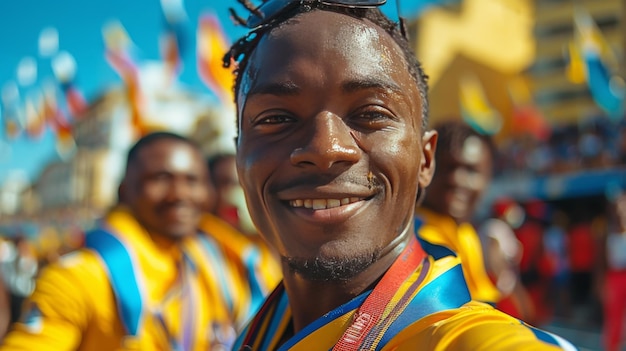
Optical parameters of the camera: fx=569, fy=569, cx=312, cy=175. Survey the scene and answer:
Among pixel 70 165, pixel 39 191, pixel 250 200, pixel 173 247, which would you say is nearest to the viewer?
pixel 250 200

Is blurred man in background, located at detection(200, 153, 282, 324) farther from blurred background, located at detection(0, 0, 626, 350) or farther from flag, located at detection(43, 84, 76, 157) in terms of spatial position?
flag, located at detection(43, 84, 76, 157)

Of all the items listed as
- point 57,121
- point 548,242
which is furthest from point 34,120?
point 548,242

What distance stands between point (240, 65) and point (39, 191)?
96846 mm

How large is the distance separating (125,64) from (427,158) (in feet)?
34.8

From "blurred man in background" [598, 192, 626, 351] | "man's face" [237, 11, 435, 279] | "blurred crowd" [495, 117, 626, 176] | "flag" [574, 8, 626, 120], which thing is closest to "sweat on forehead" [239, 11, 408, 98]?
"man's face" [237, 11, 435, 279]

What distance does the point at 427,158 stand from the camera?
1.39 meters

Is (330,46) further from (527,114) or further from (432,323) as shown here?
(527,114)

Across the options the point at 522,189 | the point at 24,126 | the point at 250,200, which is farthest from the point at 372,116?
the point at 24,126

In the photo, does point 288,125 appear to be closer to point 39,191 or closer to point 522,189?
point 522,189

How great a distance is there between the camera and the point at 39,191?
88.5 meters

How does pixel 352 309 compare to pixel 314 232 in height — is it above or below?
below

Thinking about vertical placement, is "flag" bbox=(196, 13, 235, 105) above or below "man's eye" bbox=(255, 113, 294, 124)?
below

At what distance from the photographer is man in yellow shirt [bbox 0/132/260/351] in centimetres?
229

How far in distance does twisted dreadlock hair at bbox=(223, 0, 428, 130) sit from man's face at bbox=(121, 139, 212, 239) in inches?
59.5
